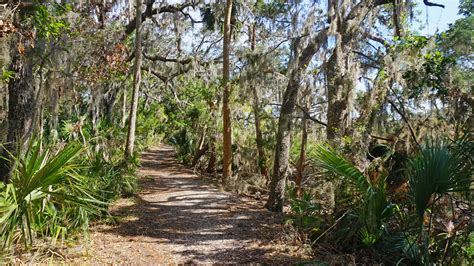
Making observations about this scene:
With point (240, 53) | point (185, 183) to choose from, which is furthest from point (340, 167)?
point (185, 183)

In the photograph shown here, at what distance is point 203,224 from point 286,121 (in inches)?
122

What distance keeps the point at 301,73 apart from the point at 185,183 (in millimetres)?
6318

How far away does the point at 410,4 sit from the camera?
7957mm

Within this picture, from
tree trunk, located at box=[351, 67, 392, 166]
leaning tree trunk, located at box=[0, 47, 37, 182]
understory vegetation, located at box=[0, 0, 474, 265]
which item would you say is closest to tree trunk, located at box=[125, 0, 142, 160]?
understory vegetation, located at box=[0, 0, 474, 265]

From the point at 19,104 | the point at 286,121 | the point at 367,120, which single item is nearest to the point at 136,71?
the point at 19,104

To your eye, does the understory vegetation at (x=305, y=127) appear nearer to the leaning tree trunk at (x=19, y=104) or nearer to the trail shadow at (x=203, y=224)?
the leaning tree trunk at (x=19, y=104)

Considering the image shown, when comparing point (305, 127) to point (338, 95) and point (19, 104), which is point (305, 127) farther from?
point (19, 104)

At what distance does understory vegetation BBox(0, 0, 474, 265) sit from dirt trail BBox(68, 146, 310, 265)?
1.44ft

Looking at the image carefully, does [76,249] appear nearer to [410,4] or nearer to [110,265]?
[110,265]

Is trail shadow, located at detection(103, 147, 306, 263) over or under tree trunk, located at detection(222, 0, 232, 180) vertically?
under

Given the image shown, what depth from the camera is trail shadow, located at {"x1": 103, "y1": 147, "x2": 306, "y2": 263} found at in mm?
5734

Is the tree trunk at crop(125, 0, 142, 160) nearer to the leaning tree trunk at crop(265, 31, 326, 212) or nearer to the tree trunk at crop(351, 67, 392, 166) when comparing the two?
the leaning tree trunk at crop(265, 31, 326, 212)

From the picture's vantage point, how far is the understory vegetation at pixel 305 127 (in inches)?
167

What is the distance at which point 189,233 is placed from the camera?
6.68m
